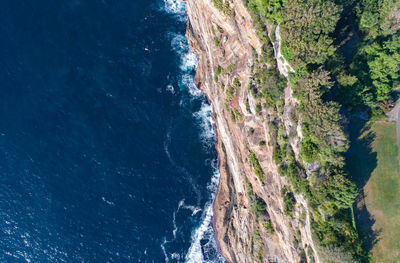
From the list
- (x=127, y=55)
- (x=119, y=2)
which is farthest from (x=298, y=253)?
(x=119, y=2)

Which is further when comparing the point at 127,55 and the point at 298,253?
the point at 127,55

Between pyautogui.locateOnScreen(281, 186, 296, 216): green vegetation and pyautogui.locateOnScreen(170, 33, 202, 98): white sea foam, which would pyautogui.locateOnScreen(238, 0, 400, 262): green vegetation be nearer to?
pyautogui.locateOnScreen(281, 186, 296, 216): green vegetation

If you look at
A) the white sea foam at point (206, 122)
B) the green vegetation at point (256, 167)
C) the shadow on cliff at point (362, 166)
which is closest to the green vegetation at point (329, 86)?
the shadow on cliff at point (362, 166)

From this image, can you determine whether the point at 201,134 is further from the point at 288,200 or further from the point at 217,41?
the point at 288,200

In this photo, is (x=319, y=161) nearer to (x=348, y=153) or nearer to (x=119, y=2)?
(x=348, y=153)

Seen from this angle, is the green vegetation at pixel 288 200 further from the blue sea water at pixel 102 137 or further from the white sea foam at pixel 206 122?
the white sea foam at pixel 206 122

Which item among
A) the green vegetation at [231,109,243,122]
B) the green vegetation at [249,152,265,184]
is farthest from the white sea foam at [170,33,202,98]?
the green vegetation at [249,152,265,184]
